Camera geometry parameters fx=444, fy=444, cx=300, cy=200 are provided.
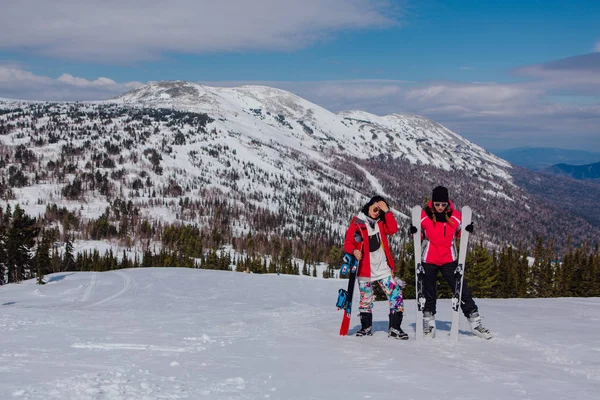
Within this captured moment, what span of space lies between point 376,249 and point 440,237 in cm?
145

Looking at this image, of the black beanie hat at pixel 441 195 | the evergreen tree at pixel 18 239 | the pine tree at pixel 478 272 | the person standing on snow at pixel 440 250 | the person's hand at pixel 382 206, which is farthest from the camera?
the evergreen tree at pixel 18 239

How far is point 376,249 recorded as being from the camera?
10211 mm

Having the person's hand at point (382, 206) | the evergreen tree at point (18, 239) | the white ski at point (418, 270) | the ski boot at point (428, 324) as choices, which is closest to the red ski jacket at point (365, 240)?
the person's hand at point (382, 206)

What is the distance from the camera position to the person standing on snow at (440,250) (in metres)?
9.98

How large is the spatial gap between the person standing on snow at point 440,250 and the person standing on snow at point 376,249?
2.07 feet

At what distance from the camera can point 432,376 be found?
7000mm

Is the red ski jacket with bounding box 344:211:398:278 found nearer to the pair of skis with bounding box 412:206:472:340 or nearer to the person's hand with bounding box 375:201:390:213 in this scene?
the person's hand with bounding box 375:201:390:213

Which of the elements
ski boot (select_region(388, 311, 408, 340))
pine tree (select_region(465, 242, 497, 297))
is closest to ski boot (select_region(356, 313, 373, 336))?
ski boot (select_region(388, 311, 408, 340))

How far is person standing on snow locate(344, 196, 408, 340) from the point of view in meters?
10.2

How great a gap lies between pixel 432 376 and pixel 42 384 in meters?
5.58

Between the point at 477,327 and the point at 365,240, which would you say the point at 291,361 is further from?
the point at 477,327

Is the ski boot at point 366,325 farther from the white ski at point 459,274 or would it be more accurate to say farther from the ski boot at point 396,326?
the white ski at point 459,274

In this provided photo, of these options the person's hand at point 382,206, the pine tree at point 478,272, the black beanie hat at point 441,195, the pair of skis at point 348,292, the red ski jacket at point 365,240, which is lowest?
the pine tree at point 478,272

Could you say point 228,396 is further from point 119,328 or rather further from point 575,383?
point 119,328
